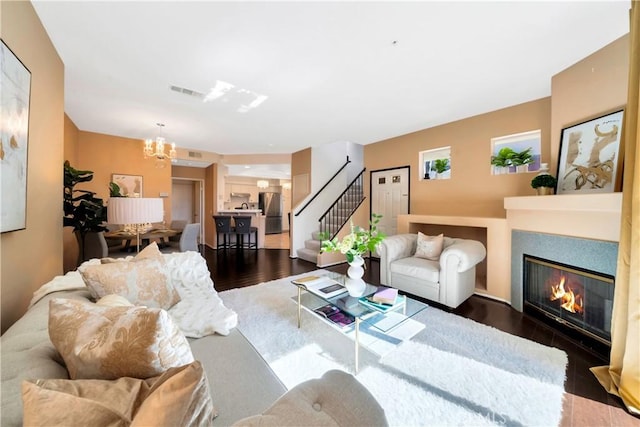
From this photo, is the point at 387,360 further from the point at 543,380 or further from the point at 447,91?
the point at 447,91

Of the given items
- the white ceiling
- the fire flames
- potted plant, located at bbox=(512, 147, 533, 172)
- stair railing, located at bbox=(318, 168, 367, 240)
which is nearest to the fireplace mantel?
the fire flames

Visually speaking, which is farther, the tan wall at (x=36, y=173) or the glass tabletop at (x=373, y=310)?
the glass tabletop at (x=373, y=310)

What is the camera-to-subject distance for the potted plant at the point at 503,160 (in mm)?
3387

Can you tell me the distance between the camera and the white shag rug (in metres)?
1.46

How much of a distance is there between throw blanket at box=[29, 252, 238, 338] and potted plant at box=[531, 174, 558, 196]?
10.7 feet

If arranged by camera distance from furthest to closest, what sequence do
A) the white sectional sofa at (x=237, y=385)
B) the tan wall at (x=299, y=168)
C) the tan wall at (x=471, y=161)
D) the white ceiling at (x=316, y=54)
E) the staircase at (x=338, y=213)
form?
the tan wall at (x=299, y=168) → the staircase at (x=338, y=213) → the tan wall at (x=471, y=161) → the white ceiling at (x=316, y=54) → the white sectional sofa at (x=237, y=385)

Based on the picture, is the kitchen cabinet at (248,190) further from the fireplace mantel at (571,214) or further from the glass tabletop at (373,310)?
the fireplace mantel at (571,214)

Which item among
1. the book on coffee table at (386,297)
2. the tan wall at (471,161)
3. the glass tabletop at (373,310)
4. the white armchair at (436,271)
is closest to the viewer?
the glass tabletop at (373,310)

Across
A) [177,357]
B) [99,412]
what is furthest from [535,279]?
Answer: [99,412]

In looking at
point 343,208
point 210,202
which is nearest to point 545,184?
point 343,208

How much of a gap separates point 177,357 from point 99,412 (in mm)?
250

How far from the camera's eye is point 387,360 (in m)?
1.92

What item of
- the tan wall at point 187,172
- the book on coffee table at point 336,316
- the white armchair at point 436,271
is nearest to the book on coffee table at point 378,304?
the book on coffee table at point 336,316

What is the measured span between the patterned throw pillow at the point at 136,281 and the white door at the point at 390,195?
4227mm
